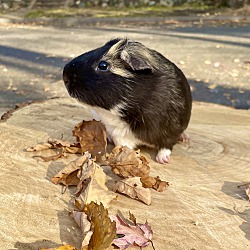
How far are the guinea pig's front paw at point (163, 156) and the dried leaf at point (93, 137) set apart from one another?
28 centimetres

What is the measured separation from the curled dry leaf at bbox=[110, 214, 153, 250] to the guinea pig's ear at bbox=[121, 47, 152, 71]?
78 cm

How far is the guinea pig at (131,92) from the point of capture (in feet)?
7.38

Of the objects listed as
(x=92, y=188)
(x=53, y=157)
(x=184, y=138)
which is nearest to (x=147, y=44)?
(x=184, y=138)

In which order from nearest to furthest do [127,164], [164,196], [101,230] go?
[101,230], [164,196], [127,164]

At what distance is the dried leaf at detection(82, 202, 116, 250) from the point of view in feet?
5.04

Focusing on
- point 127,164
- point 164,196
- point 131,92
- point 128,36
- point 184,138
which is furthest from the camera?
point 128,36

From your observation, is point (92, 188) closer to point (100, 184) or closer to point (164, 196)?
point (100, 184)

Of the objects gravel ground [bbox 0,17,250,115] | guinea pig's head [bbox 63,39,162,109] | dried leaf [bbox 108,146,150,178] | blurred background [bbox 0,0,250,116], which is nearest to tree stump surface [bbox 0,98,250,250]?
dried leaf [bbox 108,146,150,178]

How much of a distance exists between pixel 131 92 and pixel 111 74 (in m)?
0.14

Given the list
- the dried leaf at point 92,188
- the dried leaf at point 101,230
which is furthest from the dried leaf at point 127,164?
the dried leaf at point 101,230

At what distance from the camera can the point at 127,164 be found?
6.99ft

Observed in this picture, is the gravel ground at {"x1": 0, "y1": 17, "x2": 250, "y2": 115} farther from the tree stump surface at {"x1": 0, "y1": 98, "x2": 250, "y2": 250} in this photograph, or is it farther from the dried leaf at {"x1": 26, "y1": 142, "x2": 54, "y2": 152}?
the dried leaf at {"x1": 26, "y1": 142, "x2": 54, "y2": 152}

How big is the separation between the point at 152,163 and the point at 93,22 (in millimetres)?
10098

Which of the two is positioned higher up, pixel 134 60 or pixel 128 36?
pixel 134 60
